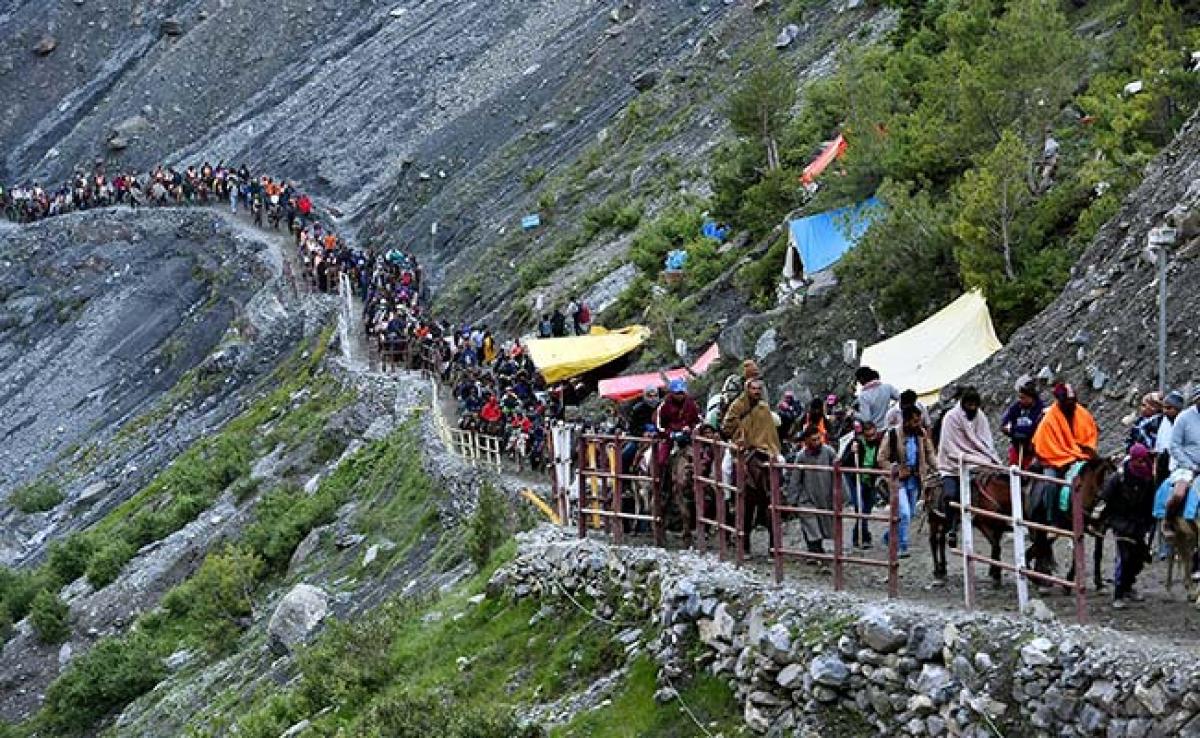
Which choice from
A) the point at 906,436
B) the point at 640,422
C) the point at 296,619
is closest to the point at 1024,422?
the point at 906,436

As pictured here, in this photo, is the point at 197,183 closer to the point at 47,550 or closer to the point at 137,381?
the point at 137,381

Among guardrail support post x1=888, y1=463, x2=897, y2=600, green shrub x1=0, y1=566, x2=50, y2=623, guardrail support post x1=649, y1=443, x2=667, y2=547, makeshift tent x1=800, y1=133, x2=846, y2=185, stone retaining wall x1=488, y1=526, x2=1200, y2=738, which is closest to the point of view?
stone retaining wall x1=488, y1=526, x2=1200, y2=738

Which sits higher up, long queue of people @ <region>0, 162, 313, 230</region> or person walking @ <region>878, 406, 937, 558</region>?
person walking @ <region>878, 406, 937, 558</region>

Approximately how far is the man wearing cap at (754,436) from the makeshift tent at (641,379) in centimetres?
1800

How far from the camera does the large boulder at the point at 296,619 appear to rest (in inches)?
1031

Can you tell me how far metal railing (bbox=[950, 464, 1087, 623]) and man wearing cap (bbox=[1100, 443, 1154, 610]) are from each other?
28 cm

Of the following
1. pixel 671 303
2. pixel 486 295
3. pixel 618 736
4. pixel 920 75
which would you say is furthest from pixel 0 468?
pixel 618 736

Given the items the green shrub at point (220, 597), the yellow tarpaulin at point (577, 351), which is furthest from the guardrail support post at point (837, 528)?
the yellow tarpaulin at point (577, 351)

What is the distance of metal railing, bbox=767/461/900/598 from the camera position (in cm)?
1381

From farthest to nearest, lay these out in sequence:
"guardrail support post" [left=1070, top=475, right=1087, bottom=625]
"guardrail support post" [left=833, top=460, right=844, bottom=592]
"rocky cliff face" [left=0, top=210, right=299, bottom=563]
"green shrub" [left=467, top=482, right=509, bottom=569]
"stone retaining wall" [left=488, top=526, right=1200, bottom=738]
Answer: "rocky cliff face" [left=0, top=210, right=299, bottom=563]
"green shrub" [left=467, top=482, right=509, bottom=569]
"guardrail support post" [left=833, top=460, right=844, bottom=592]
"guardrail support post" [left=1070, top=475, right=1087, bottom=625]
"stone retaining wall" [left=488, top=526, right=1200, bottom=738]

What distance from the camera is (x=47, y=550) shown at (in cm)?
4491

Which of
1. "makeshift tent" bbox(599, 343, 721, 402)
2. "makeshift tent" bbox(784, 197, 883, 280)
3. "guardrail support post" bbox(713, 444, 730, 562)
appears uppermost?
"guardrail support post" bbox(713, 444, 730, 562)

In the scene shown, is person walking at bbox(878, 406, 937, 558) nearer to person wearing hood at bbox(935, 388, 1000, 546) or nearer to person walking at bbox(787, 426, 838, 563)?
person walking at bbox(787, 426, 838, 563)

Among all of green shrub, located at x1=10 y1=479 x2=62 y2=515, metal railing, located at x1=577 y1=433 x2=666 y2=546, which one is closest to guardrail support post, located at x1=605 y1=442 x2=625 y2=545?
metal railing, located at x1=577 y1=433 x2=666 y2=546
